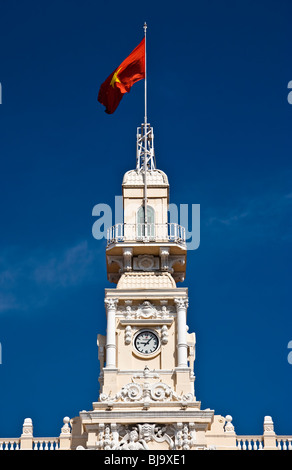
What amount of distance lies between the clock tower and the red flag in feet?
10.2

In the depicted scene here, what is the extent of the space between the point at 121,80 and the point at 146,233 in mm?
9034

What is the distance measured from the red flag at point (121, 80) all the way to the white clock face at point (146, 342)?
42.6ft

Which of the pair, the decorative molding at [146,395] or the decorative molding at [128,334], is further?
the decorative molding at [128,334]

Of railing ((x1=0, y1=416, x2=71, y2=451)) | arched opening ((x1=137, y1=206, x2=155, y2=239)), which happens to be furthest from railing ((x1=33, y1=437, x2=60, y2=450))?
arched opening ((x1=137, y1=206, x2=155, y2=239))

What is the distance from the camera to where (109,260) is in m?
66.2

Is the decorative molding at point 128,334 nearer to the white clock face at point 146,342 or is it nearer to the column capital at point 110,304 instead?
the white clock face at point 146,342

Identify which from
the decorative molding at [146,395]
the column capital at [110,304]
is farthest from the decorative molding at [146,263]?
the decorative molding at [146,395]

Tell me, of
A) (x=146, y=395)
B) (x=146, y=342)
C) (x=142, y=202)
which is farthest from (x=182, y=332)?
(x=142, y=202)

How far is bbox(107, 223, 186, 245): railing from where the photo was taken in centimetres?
6565

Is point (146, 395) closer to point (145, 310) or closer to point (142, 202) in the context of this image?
point (145, 310)

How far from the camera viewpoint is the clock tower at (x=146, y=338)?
59375mm

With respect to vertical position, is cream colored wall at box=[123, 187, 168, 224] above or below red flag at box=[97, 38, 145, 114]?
below

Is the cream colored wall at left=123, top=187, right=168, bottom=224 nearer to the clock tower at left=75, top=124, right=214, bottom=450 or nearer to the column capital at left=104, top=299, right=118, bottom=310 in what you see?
the clock tower at left=75, top=124, right=214, bottom=450

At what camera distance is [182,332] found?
62.9m
